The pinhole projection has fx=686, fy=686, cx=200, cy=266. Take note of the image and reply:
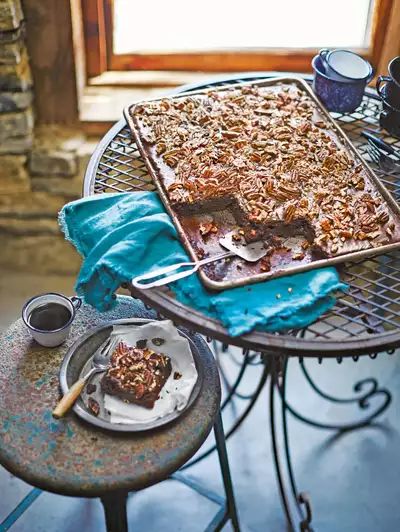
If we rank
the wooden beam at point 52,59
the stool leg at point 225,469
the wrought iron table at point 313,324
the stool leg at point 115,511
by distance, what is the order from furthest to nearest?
the wooden beam at point 52,59 → the stool leg at point 225,469 → the stool leg at point 115,511 → the wrought iron table at point 313,324

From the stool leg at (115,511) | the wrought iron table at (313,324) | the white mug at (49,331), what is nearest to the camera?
the wrought iron table at (313,324)

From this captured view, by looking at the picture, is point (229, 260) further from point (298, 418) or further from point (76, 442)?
point (298, 418)

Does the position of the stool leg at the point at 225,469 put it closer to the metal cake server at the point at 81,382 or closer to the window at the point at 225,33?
the metal cake server at the point at 81,382

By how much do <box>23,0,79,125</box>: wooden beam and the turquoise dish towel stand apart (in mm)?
919

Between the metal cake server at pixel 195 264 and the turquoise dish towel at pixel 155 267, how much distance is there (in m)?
0.02

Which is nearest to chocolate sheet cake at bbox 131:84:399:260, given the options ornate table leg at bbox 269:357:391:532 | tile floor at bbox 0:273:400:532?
ornate table leg at bbox 269:357:391:532

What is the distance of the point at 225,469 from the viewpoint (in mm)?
1644

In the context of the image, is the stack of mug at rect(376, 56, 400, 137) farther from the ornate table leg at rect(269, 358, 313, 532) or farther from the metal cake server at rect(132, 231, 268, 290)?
the ornate table leg at rect(269, 358, 313, 532)

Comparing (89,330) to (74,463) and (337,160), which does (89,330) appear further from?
(337,160)

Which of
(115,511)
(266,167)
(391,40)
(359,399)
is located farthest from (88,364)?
(391,40)

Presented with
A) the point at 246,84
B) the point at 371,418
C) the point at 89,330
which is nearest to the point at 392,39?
the point at 246,84

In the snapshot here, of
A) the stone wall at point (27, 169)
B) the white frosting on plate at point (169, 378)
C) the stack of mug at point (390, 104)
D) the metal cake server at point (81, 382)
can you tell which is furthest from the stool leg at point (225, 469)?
the stone wall at point (27, 169)

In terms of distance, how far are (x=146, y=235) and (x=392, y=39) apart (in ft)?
4.33

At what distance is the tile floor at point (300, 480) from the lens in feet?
6.27
